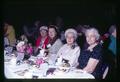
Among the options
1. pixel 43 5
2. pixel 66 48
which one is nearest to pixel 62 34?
pixel 66 48

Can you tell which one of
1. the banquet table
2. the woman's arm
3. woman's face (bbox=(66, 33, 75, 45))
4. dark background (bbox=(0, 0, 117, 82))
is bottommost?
the banquet table

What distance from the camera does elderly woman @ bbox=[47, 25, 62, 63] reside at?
481 centimetres

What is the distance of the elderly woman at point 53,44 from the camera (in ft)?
15.8

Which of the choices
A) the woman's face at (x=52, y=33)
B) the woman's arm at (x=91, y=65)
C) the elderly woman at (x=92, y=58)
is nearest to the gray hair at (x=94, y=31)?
the elderly woman at (x=92, y=58)

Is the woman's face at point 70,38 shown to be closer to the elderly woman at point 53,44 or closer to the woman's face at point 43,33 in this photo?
the elderly woman at point 53,44

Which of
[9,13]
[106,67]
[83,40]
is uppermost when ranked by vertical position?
[9,13]

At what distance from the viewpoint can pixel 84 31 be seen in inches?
189

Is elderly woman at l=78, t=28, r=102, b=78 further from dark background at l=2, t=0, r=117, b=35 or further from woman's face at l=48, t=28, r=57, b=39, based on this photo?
woman's face at l=48, t=28, r=57, b=39

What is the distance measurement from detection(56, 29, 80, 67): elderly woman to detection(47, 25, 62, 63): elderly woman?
6 cm

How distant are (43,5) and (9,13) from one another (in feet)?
1.67

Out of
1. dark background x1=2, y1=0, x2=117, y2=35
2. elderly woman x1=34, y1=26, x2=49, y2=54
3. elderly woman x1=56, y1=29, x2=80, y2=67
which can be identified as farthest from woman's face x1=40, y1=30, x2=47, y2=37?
elderly woman x1=56, y1=29, x2=80, y2=67

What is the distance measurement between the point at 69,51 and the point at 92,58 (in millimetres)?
357

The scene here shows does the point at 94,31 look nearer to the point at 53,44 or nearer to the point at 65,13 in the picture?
the point at 65,13

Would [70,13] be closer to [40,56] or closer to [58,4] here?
[58,4]
